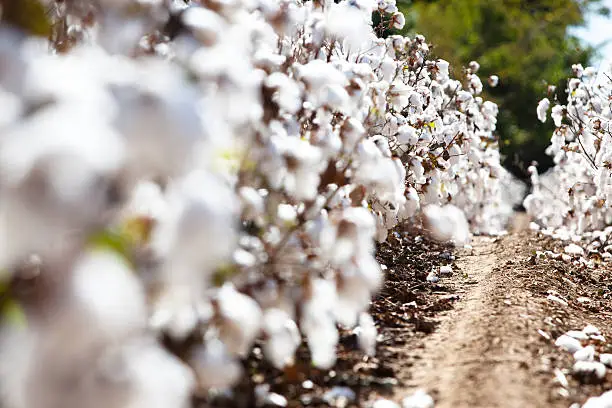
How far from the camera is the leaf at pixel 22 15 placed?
4.08 feet

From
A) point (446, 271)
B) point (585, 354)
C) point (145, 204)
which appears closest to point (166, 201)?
point (145, 204)

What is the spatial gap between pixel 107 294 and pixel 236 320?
684 millimetres

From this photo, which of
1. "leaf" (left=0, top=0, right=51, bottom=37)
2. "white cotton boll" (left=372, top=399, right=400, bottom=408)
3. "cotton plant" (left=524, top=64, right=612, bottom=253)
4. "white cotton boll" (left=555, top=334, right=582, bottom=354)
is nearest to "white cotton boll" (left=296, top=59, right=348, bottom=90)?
"leaf" (left=0, top=0, right=51, bottom=37)

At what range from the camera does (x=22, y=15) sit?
125 cm

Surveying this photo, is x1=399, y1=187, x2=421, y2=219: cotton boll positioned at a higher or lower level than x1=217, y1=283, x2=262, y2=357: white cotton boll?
lower

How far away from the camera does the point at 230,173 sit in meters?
1.93

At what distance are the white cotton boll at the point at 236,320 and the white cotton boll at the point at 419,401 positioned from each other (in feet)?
2.52

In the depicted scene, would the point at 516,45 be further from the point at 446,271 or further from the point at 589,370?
the point at 589,370

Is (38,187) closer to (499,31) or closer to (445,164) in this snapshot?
(445,164)

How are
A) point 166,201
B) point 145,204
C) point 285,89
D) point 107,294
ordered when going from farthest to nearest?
point 285,89 < point 145,204 < point 166,201 < point 107,294

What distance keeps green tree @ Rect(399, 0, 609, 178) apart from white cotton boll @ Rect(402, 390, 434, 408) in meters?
12.3

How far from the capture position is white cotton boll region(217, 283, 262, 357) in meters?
1.62

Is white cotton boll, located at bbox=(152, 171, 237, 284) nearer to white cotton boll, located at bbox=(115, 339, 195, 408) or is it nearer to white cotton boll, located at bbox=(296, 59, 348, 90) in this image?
white cotton boll, located at bbox=(115, 339, 195, 408)

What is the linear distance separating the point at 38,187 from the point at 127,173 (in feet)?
0.47
